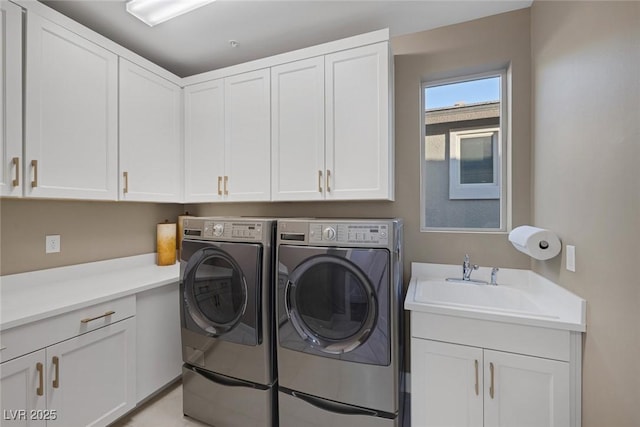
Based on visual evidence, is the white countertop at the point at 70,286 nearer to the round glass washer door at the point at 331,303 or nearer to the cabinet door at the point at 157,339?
the cabinet door at the point at 157,339

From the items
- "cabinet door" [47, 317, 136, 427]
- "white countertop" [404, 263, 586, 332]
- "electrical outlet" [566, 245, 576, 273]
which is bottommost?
"cabinet door" [47, 317, 136, 427]

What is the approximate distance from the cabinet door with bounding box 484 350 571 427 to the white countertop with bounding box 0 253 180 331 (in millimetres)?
2015

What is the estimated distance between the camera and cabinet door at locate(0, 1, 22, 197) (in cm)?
139

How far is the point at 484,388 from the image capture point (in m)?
1.35

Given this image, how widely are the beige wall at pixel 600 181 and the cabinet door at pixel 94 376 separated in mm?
2336

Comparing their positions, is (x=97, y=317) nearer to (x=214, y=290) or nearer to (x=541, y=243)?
(x=214, y=290)

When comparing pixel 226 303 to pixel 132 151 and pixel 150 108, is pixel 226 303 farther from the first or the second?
pixel 150 108

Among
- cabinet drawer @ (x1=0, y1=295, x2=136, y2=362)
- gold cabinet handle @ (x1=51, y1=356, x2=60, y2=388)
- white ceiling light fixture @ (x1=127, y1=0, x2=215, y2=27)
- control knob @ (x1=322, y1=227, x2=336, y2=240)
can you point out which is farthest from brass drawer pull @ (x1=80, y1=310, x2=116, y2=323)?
white ceiling light fixture @ (x1=127, y1=0, x2=215, y2=27)

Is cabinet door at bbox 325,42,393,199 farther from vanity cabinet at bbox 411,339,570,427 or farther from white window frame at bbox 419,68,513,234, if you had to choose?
vanity cabinet at bbox 411,339,570,427

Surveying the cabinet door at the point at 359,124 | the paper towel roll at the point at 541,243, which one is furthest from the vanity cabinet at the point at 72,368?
the paper towel roll at the point at 541,243

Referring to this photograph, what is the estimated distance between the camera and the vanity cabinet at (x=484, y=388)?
1251 millimetres

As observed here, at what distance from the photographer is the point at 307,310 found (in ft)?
5.03

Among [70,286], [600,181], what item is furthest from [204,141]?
[600,181]

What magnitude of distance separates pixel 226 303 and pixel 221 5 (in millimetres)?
1829
